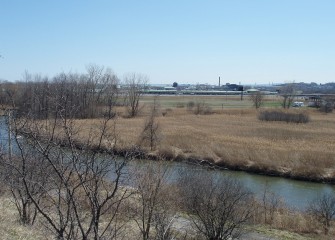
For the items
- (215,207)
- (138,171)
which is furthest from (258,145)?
(138,171)

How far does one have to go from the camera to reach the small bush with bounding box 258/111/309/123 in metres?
54.9

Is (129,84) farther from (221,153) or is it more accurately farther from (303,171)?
(303,171)

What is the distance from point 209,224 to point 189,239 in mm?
787

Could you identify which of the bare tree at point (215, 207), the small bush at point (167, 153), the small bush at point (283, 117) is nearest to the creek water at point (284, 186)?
the bare tree at point (215, 207)

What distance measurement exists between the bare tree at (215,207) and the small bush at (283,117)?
42.1 m

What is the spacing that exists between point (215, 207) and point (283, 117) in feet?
151

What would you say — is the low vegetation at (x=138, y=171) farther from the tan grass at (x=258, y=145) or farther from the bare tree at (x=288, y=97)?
the bare tree at (x=288, y=97)

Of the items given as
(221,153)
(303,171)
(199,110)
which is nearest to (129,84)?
(199,110)

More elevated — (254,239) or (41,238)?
(41,238)

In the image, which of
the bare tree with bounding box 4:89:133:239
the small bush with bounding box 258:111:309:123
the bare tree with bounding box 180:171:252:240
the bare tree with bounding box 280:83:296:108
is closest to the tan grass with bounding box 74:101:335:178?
the bare tree with bounding box 180:171:252:240

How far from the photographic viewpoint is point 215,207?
42.3 ft

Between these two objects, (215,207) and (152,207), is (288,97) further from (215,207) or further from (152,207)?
(152,207)

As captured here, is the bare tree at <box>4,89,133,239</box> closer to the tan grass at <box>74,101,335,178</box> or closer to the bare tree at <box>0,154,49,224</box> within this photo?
the bare tree at <box>0,154,49,224</box>

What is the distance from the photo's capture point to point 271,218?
16.4 metres
